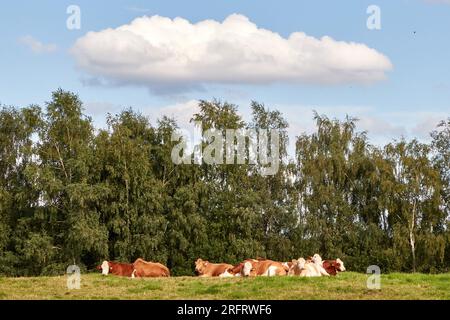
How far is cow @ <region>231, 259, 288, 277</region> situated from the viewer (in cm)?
2333

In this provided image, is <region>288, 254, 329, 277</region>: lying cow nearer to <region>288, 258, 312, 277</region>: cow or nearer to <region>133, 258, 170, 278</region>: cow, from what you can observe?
<region>288, 258, 312, 277</region>: cow

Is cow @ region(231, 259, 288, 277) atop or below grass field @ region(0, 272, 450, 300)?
below

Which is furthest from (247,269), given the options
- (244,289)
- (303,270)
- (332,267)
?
(244,289)

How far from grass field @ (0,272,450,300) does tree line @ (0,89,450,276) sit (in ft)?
70.9

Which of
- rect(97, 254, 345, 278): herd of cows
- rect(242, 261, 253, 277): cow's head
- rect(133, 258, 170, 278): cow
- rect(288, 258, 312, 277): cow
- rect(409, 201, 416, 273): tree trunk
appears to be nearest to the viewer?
rect(288, 258, 312, 277): cow

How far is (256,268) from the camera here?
79.0 feet

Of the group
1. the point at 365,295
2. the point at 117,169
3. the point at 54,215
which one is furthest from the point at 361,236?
the point at 365,295

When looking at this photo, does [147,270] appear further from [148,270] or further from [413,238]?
[413,238]

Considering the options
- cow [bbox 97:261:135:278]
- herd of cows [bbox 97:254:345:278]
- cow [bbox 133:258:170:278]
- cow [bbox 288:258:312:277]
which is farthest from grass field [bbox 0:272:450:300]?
cow [bbox 133:258:170:278]

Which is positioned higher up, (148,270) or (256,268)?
(256,268)

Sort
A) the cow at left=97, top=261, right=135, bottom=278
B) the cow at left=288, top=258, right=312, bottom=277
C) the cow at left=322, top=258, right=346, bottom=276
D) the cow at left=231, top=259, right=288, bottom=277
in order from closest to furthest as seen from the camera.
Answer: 1. the cow at left=288, top=258, right=312, bottom=277
2. the cow at left=322, top=258, right=346, bottom=276
3. the cow at left=231, top=259, right=288, bottom=277
4. the cow at left=97, top=261, right=135, bottom=278

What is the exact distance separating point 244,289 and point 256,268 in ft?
24.7

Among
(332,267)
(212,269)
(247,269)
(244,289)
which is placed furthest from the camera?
(212,269)

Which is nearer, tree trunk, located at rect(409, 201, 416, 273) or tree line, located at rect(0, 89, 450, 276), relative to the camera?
tree line, located at rect(0, 89, 450, 276)
